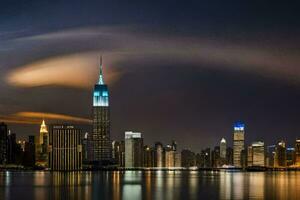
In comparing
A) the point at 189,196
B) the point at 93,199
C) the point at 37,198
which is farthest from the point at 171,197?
the point at 37,198

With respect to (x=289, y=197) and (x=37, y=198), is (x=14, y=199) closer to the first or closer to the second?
(x=37, y=198)

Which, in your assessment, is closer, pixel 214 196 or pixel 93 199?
pixel 93 199

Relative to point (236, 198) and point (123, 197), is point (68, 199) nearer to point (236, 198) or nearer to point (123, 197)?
point (123, 197)

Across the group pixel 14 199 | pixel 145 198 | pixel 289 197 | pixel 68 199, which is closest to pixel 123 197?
pixel 145 198

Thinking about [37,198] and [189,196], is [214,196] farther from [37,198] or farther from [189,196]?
[37,198]

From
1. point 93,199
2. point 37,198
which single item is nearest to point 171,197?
point 93,199

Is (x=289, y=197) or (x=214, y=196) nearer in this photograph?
(x=289, y=197)

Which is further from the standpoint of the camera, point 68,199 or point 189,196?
point 189,196
